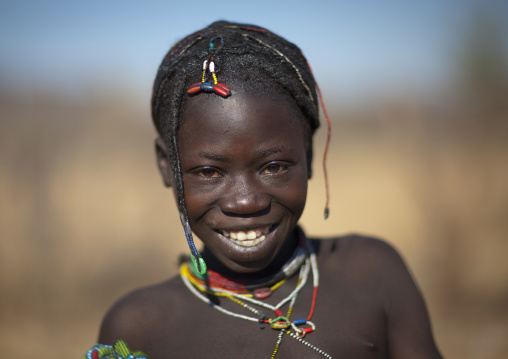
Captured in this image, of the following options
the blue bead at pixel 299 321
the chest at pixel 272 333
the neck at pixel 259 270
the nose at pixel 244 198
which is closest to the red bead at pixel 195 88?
the nose at pixel 244 198

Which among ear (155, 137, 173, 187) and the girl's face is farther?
ear (155, 137, 173, 187)

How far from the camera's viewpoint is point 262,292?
1944 mm

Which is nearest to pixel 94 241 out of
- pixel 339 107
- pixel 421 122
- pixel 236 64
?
pixel 421 122

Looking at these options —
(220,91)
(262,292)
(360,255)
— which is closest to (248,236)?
(262,292)

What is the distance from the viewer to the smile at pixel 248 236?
1.79 metres

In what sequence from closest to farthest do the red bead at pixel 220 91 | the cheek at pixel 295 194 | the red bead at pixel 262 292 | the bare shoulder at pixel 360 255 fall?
the red bead at pixel 220 91 < the cheek at pixel 295 194 < the red bead at pixel 262 292 < the bare shoulder at pixel 360 255

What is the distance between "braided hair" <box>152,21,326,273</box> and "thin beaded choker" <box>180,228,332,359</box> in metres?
0.11

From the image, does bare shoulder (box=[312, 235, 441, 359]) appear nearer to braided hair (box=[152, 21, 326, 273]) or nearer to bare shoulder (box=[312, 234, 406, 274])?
bare shoulder (box=[312, 234, 406, 274])

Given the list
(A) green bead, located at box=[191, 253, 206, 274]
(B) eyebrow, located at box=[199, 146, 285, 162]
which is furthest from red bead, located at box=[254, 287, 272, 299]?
(B) eyebrow, located at box=[199, 146, 285, 162]

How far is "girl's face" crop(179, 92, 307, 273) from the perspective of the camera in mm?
1682

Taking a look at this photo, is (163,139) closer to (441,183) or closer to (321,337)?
(321,337)

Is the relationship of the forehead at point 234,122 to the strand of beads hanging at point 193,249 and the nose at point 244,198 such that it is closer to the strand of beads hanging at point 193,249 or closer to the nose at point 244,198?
the nose at point 244,198

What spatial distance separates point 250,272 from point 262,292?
0.31 ft

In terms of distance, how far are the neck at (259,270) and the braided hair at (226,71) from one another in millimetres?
105
